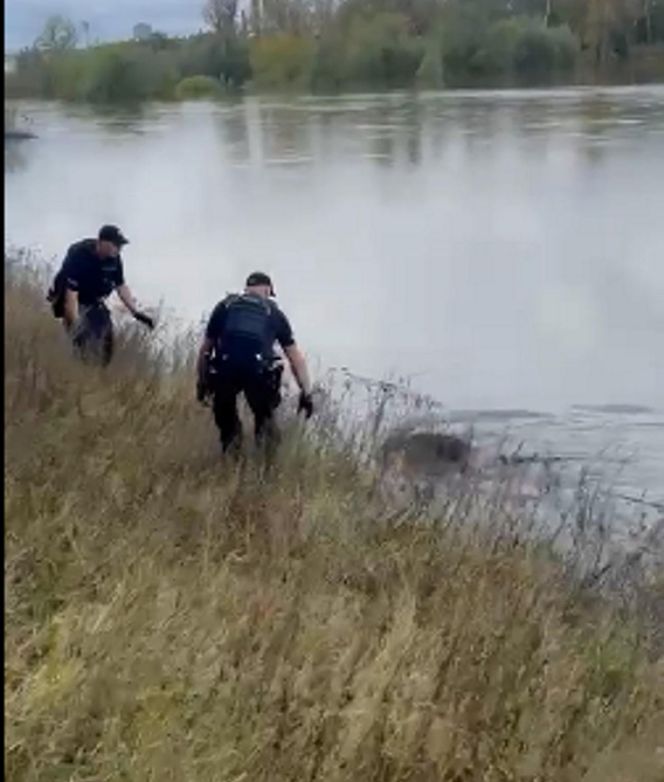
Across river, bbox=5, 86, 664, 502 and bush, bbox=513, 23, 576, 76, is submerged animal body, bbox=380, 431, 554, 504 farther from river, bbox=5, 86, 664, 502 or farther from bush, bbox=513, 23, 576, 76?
bush, bbox=513, 23, 576, 76

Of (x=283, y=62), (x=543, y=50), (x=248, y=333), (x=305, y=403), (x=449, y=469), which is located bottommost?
(x=449, y=469)

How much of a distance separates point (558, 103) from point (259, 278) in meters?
47.3

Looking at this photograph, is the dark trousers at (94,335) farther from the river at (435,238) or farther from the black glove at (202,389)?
the river at (435,238)

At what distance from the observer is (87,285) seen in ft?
34.4

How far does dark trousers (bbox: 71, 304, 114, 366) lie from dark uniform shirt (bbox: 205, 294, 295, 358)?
161cm

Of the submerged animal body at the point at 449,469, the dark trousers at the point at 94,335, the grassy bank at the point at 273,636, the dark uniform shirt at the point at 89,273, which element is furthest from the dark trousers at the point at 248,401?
Result: the dark uniform shirt at the point at 89,273

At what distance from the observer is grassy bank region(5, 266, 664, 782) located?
4.44 meters

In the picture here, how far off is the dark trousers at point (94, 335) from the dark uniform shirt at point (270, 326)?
5.28 feet

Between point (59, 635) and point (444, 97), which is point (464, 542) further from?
point (444, 97)

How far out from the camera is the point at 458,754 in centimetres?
486

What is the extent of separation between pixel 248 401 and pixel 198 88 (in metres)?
59.5

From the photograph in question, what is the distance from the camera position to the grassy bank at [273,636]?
444 cm

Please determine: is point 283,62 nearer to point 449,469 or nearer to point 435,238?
point 435,238

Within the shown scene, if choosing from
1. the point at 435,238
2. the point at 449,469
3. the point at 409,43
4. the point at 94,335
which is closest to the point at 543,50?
the point at 409,43
